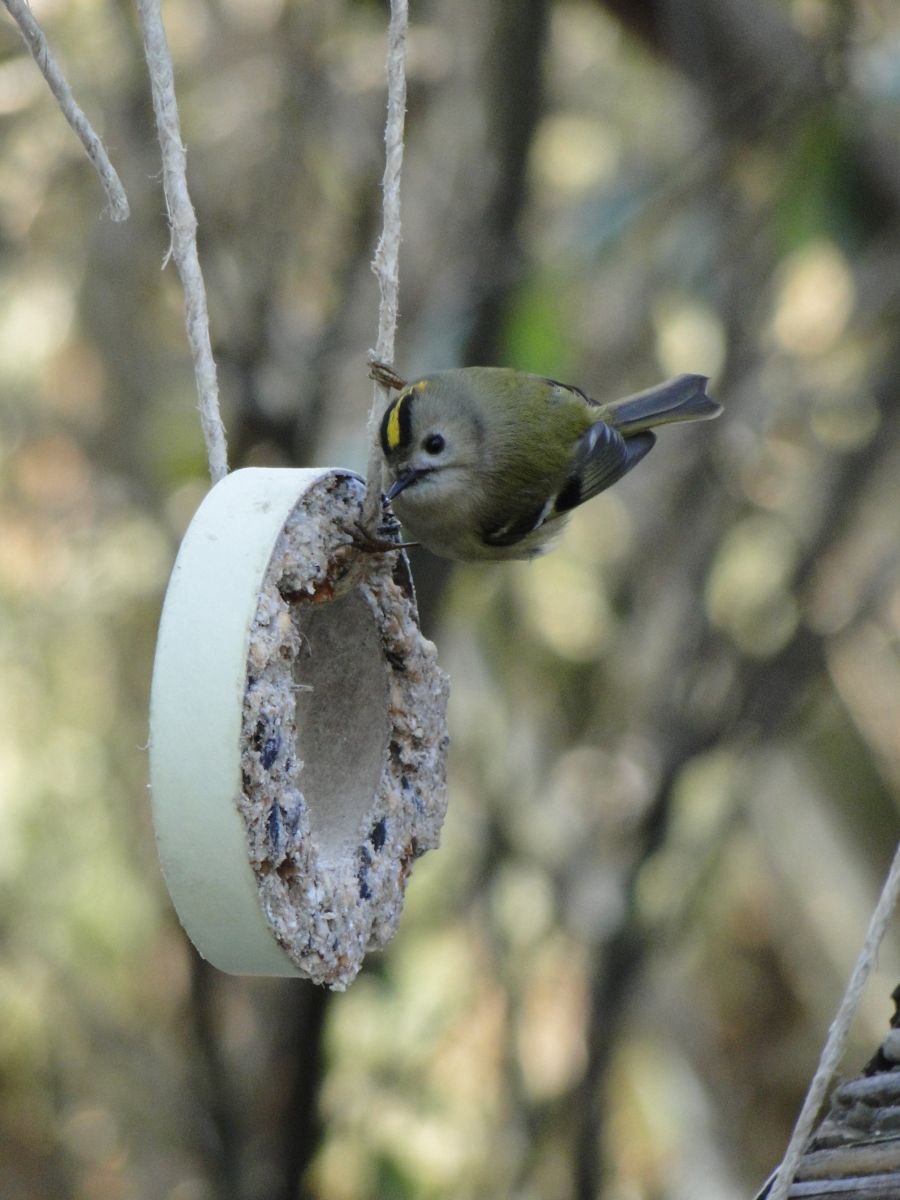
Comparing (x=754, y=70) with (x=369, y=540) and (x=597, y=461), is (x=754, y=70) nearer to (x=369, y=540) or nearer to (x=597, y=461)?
(x=597, y=461)

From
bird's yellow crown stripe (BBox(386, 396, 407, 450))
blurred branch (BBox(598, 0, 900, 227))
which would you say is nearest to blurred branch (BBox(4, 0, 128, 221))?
bird's yellow crown stripe (BBox(386, 396, 407, 450))

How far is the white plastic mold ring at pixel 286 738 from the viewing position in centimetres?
128

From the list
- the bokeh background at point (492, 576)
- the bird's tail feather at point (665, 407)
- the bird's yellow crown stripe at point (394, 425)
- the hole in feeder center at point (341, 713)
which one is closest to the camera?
the hole in feeder center at point (341, 713)

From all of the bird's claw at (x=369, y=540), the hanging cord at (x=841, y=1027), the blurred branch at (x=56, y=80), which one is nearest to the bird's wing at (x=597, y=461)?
the bird's claw at (x=369, y=540)

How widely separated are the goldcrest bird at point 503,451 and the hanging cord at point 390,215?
0.59m

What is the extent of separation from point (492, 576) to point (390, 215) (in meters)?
2.40

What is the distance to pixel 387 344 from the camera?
1.48 meters

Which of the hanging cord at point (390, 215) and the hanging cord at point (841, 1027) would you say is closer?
the hanging cord at point (841, 1027)

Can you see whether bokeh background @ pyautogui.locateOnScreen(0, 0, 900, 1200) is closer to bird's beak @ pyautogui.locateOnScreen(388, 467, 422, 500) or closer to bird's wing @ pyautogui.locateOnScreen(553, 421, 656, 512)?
bird's wing @ pyautogui.locateOnScreen(553, 421, 656, 512)

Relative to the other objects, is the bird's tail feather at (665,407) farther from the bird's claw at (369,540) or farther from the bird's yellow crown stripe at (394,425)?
the bird's claw at (369,540)

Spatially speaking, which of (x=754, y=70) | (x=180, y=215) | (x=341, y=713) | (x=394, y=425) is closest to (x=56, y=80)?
(x=180, y=215)

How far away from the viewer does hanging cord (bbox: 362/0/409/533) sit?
4.59 feet

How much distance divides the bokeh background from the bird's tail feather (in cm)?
22

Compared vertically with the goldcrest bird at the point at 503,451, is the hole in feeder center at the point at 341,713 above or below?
below
